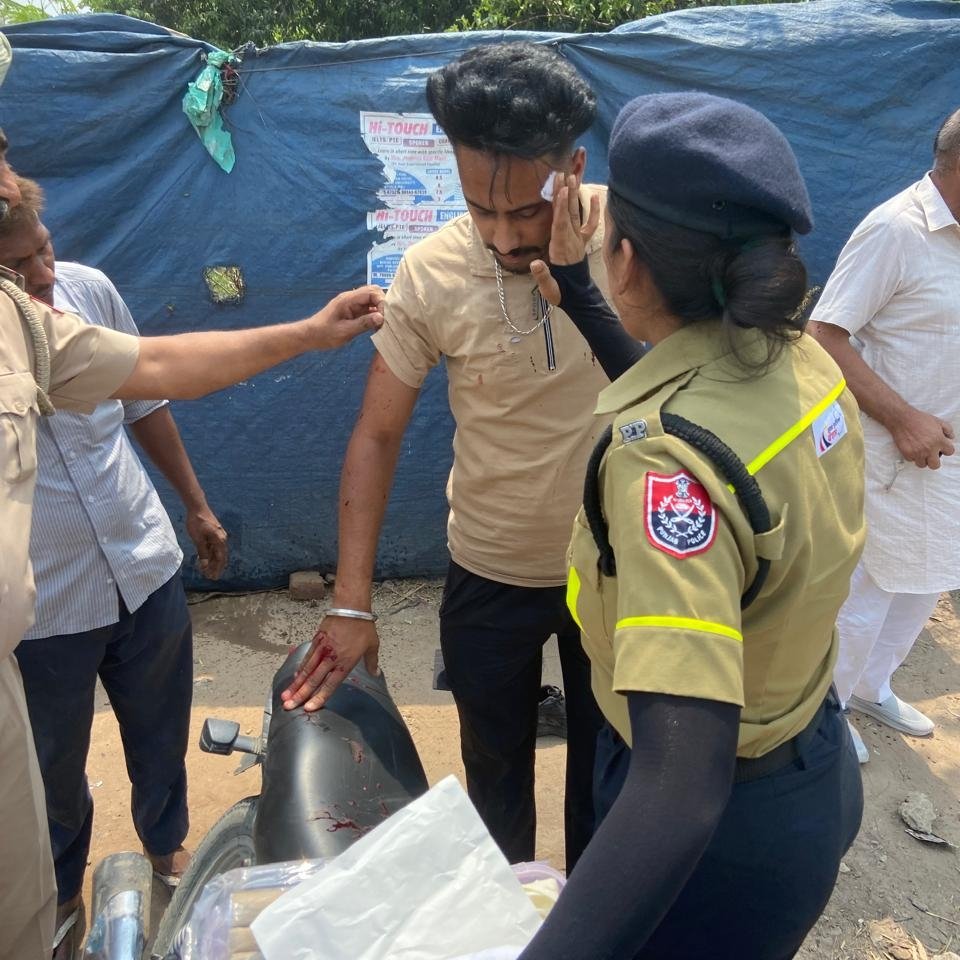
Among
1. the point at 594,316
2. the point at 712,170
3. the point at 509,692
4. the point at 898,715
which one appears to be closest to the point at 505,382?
the point at 594,316

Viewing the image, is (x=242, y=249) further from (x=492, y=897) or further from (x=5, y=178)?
(x=492, y=897)

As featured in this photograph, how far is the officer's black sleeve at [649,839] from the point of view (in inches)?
32.7

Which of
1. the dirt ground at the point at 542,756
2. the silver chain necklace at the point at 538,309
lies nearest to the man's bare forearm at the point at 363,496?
the silver chain necklace at the point at 538,309

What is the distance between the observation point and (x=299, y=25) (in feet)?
26.9

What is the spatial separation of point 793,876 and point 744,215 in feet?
2.96

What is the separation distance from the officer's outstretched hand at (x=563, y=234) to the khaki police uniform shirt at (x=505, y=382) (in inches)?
8.7

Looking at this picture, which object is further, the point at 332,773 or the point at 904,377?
the point at 904,377

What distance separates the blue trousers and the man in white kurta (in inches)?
82.5

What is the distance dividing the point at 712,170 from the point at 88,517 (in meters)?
1.63

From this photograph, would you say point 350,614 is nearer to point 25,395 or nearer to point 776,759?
point 25,395

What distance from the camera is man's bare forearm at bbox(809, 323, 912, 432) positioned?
8.48 ft

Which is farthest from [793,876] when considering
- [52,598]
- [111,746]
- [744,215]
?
[111,746]

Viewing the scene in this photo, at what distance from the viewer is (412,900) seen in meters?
1.03

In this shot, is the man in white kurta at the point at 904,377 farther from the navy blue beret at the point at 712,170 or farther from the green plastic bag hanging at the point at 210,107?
the green plastic bag hanging at the point at 210,107
